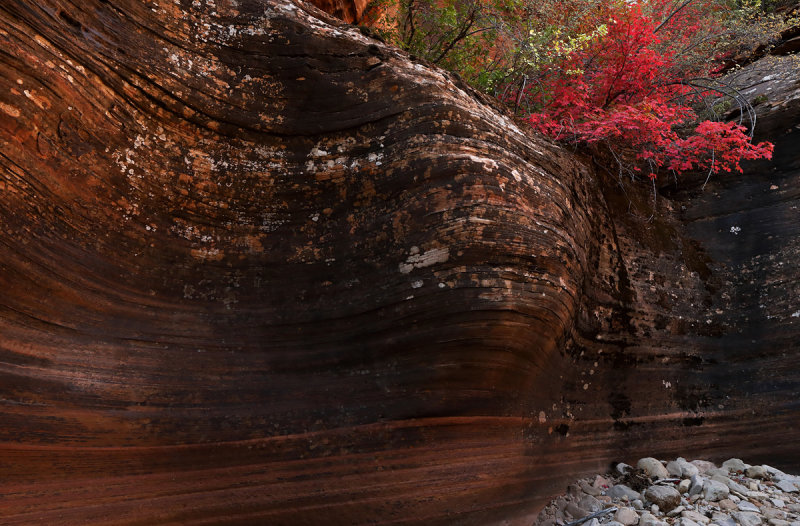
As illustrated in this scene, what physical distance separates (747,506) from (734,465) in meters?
1.07

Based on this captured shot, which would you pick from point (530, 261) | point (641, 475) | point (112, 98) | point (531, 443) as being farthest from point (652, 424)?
point (112, 98)

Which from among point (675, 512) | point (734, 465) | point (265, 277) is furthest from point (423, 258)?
point (734, 465)

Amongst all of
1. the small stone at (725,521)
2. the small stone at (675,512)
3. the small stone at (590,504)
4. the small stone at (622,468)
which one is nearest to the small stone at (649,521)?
the small stone at (675,512)

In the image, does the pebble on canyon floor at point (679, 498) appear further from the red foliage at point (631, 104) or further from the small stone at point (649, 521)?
the red foliage at point (631, 104)

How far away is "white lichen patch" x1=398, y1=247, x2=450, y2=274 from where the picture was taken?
3471 millimetres

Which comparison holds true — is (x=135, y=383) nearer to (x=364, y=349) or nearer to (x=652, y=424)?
(x=364, y=349)

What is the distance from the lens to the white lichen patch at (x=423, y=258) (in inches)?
137

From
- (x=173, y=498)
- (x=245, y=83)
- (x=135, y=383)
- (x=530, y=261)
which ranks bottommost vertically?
(x=173, y=498)

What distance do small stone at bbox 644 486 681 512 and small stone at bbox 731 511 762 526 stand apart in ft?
1.36

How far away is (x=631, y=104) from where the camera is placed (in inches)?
231

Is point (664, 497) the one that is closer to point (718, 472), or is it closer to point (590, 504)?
point (590, 504)

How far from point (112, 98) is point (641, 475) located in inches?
208

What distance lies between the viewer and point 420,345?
349cm

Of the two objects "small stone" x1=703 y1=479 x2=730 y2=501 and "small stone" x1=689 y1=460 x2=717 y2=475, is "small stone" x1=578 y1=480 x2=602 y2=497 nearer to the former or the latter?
"small stone" x1=703 y1=479 x2=730 y2=501
